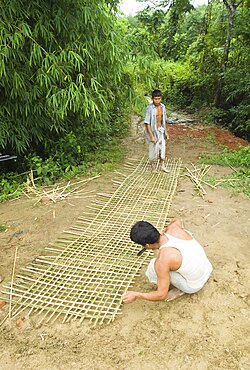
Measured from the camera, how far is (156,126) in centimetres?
466

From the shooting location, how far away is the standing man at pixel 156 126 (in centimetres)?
454

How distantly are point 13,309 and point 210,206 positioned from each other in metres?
2.33

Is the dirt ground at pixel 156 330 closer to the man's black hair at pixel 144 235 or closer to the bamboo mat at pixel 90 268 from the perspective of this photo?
the bamboo mat at pixel 90 268

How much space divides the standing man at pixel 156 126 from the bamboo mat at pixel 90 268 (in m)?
1.08

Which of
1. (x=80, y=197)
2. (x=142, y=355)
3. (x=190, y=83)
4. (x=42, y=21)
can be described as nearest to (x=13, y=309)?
(x=142, y=355)

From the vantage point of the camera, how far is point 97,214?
3.52 meters

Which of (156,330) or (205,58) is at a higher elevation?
(205,58)

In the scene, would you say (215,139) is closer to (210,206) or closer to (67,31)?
(210,206)

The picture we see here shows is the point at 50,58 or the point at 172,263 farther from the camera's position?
the point at 50,58

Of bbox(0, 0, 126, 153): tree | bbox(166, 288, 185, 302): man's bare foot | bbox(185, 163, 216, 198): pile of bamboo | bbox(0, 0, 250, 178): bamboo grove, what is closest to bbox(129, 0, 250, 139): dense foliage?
bbox(0, 0, 250, 178): bamboo grove

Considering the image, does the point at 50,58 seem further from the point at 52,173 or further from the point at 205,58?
the point at 205,58

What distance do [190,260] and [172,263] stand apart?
15cm

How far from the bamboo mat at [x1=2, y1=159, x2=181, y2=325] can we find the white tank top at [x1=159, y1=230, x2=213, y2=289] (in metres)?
0.49

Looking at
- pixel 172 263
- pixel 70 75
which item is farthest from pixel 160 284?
pixel 70 75
